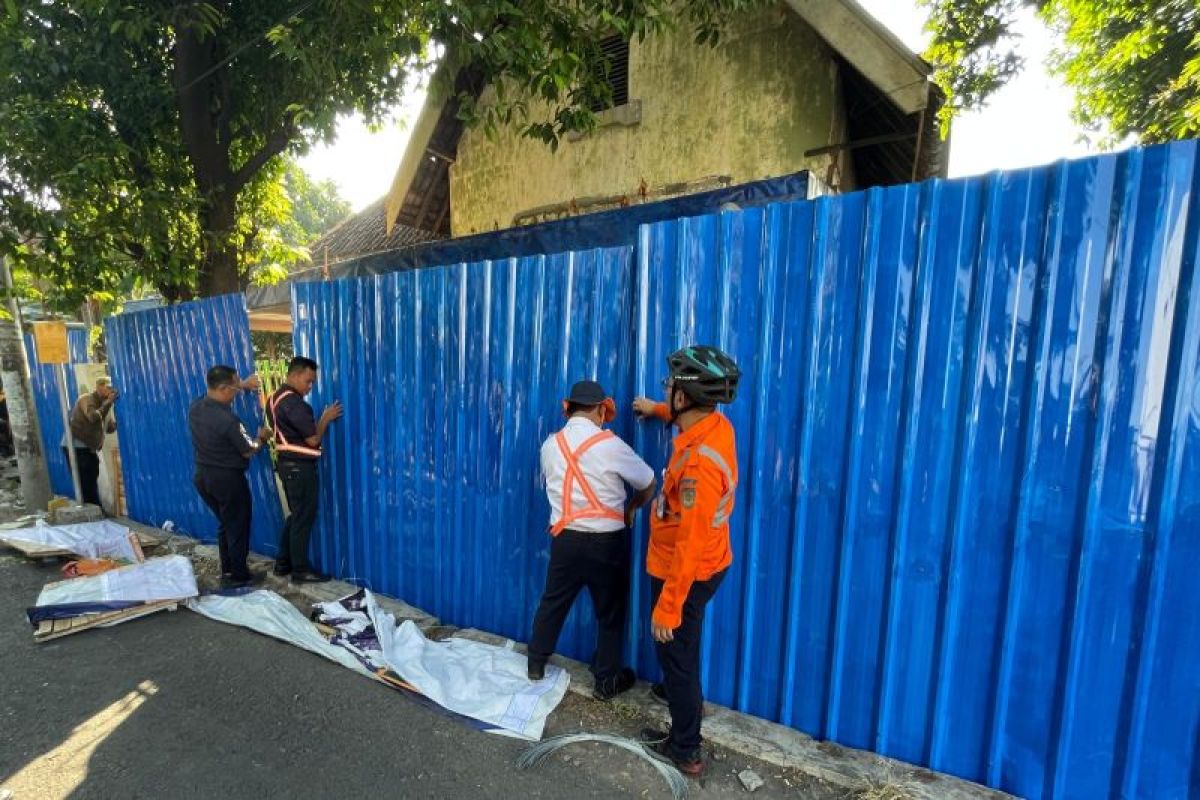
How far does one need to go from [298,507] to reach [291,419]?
74cm

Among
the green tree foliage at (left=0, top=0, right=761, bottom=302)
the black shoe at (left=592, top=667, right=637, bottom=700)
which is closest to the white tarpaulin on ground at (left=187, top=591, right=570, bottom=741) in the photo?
the black shoe at (left=592, top=667, right=637, bottom=700)

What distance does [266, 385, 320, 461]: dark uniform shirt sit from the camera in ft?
13.7

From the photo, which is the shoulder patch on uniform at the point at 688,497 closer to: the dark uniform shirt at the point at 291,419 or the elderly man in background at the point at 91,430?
the dark uniform shirt at the point at 291,419

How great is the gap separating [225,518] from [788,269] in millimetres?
4732

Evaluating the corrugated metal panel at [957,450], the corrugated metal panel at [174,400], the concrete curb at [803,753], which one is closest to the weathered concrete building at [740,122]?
the corrugated metal panel at [174,400]

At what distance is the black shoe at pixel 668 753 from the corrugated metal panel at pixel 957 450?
372 mm

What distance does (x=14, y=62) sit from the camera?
4945mm

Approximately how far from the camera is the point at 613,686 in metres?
2.97

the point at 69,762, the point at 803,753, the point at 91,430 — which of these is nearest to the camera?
the point at 803,753

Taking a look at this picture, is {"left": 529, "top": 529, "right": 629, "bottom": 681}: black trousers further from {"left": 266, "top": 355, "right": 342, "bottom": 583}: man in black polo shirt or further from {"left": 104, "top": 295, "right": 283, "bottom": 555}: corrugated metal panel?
{"left": 104, "top": 295, "right": 283, "bottom": 555}: corrugated metal panel

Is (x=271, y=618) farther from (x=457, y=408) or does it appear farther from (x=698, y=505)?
(x=698, y=505)

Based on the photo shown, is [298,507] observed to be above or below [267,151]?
below

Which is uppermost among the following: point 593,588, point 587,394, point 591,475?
point 587,394

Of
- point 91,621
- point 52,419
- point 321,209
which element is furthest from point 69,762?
point 321,209
